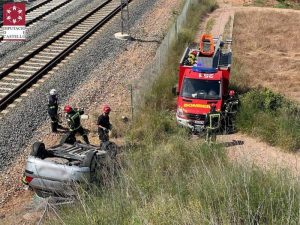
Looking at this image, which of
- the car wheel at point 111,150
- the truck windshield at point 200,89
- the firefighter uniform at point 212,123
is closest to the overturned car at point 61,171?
the car wheel at point 111,150

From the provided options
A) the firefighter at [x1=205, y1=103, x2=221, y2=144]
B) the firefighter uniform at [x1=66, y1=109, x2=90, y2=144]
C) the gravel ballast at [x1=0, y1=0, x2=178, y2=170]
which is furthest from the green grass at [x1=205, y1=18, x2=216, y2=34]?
the firefighter uniform at [x1=66, y1=109, x2=90, y2=144]

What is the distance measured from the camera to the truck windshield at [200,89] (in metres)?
15.6

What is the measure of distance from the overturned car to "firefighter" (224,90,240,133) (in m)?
6.07

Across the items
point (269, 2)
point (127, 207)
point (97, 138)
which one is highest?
point (269, 2)

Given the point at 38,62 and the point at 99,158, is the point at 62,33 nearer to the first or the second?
the point at 38,62

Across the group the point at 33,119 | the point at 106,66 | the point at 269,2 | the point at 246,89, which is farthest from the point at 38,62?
the point at 269,2

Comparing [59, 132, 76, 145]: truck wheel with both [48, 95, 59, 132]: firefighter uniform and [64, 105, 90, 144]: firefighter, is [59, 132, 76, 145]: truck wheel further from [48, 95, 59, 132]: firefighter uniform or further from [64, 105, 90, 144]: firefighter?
[48, 95, 59, 132]: firefighter uniform

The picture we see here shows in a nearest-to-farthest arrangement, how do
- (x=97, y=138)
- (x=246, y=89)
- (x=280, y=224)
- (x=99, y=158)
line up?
(x=280, y=224)
(x=99, y=158)
(x=97, y=138)
(x=246, y=89)

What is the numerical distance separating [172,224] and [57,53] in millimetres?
15162

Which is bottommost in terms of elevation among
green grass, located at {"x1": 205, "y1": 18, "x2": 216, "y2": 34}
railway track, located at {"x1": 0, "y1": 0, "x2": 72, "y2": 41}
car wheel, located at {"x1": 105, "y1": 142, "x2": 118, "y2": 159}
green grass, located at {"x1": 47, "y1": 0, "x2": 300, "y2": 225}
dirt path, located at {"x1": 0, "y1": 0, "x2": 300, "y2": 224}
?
dirt path, located at {"x1": 0, "y1": 0, "x2": 300, "y2": 224}

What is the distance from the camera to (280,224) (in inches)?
259

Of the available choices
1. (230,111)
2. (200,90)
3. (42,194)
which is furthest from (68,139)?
(230,111)

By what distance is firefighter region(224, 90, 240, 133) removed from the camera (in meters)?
15.4

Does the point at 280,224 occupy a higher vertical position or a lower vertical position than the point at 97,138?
higher
